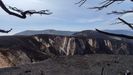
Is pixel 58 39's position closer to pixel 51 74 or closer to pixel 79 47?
pixel 79 47

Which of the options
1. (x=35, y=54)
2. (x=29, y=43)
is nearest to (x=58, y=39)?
(x=29, y=43)

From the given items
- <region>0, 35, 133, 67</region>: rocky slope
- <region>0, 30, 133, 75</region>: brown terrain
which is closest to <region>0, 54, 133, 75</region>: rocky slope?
<region>0, 30, 133, 75</region>: brown terrain

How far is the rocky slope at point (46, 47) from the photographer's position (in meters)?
52.4

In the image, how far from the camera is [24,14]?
21.4 feet

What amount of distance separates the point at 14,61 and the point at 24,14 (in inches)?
1752

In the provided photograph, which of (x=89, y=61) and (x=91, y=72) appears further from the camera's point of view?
(x=89, y=61)

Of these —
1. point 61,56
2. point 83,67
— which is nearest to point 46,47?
point 61,56

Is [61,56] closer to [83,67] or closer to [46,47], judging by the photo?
[83,67]

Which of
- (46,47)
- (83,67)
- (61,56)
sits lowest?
(46,47)

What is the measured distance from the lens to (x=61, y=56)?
1897cm

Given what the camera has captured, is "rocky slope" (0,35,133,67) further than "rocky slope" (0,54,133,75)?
Yes

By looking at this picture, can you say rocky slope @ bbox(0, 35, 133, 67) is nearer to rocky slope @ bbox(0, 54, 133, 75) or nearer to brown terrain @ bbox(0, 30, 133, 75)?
brown terrain @ bbox(0, 30, 133, 75)

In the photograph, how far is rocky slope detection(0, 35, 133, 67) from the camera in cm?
5238

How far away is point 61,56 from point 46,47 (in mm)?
54268
